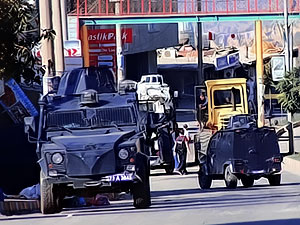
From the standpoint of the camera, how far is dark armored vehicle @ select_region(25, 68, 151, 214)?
618 inches

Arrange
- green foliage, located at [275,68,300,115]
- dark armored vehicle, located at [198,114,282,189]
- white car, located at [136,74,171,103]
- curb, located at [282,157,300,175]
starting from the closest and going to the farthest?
dark armored vehicle, located at [198,114,282,189], curb, located at [282,157,300,175], green foliage, located at [275,68,300,115], white car, located at [136,74,171,103]

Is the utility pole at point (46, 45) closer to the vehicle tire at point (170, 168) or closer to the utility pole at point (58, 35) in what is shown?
the utility pole at point (58, 35)

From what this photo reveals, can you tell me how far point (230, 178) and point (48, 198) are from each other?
7339 millimetres

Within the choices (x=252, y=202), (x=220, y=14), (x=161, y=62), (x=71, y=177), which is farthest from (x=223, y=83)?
(x=161, y=62)

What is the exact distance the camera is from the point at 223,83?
29.4 m

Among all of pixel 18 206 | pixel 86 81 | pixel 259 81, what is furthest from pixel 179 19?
pixel 18 206

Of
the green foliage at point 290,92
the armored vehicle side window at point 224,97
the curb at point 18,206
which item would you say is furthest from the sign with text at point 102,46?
the curb at point 18,206

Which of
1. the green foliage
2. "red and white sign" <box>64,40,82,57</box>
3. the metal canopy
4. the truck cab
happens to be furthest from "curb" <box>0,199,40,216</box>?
the metal canopy

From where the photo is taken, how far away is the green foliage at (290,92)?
31.5 m

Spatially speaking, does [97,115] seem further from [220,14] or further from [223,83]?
[220,14]

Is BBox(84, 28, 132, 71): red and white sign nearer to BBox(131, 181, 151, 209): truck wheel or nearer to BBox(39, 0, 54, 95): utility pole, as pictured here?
BBox(39, 0, 54, 95): utility pole

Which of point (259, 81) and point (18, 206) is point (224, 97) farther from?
point (18, 206)

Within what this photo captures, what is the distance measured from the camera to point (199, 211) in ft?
51.3

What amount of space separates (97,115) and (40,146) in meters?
1.40
